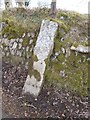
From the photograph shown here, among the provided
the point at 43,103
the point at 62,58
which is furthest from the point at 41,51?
the point at 43,103

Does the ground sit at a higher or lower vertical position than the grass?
lower

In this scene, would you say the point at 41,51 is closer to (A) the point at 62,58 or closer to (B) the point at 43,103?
(A) the point at 62,58

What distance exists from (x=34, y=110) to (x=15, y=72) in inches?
41.4

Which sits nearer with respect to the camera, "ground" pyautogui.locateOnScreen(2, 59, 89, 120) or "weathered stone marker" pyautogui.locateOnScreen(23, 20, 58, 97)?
"ground" pyautogui.locateOnScreen(2, 59, 89, 120)

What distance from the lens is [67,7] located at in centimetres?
650

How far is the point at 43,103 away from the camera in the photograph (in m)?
4.05

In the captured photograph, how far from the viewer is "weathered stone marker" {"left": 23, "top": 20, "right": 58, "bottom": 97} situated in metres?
4.29

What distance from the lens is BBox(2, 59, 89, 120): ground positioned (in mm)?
3852

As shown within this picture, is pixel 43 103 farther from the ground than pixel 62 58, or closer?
closer

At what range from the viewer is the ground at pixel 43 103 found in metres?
3.85

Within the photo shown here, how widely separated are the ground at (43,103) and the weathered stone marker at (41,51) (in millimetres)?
126

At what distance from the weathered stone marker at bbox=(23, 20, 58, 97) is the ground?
0.41ft

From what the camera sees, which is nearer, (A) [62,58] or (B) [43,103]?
(B) [43,103]

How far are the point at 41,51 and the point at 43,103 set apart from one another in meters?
0.97
